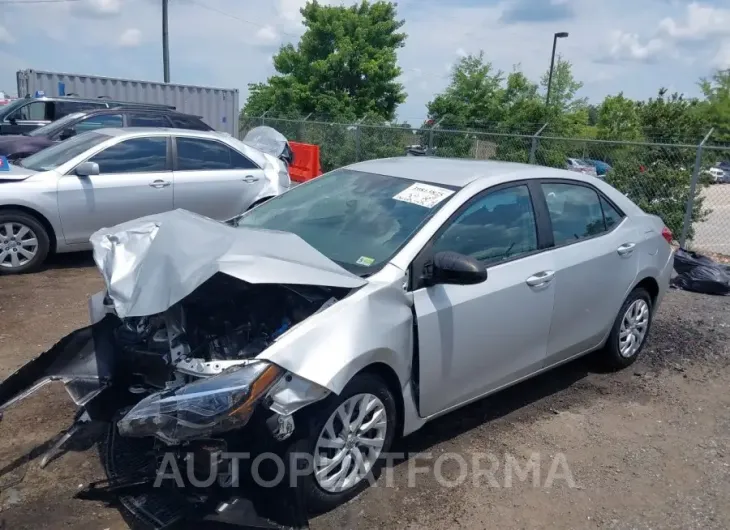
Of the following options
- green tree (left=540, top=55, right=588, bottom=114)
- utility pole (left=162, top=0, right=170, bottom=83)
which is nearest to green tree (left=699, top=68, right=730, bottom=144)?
green tree (left=540, top=55, right=588, bottom=114)

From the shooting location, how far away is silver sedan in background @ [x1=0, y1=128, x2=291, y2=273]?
7.07 metres

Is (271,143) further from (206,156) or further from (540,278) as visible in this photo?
(540,278)

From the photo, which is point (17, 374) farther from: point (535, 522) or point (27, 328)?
point (535, 522)

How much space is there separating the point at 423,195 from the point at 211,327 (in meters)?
1.48

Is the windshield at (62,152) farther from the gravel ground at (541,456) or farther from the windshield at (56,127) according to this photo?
the windshield at (56,127)

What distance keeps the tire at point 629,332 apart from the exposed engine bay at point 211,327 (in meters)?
2.74

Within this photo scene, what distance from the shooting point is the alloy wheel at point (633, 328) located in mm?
5258

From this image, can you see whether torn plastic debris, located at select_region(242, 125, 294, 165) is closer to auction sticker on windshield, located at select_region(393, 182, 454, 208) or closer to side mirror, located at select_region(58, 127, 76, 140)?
side mirror, located at select_region(58, 127, 76, 140)

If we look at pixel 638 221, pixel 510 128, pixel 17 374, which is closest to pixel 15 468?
pixel 17 374

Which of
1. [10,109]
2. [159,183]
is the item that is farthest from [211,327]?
[10,109]

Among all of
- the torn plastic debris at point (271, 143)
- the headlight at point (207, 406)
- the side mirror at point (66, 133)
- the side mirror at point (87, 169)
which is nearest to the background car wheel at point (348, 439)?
the headlight at point (207, 406)

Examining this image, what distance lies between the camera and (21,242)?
7.08m

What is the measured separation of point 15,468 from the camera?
3.58 metres

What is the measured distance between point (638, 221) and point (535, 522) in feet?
9.18
